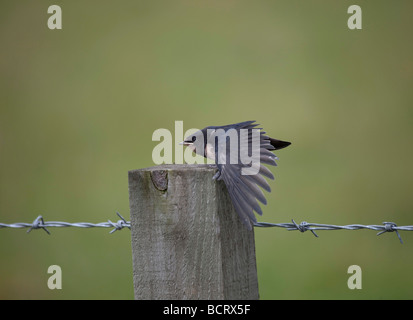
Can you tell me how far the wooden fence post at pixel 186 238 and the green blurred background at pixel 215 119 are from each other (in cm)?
447

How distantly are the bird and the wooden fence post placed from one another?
5 centimetres

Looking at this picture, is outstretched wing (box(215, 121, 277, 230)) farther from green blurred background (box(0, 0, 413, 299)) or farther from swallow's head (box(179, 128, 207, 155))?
green blurred background (box(0, 0, 413, 299))

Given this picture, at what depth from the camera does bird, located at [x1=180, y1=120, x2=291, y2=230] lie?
2045mm

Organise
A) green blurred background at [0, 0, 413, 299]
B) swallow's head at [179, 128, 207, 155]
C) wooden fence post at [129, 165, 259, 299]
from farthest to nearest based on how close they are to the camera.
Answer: green blurred background at [0, 0, 413, 299] < swallow's head at [179, 128, 207, 155] < wooden fence post at [129, 165, 259, 299]

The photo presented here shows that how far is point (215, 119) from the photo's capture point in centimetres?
932

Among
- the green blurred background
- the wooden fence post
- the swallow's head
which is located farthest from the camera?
the green blurred background

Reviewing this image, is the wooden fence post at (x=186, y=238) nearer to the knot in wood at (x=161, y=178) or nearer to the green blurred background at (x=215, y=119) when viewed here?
the knot in wood at (x=161, y=178)

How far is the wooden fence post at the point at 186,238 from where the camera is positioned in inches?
78.9

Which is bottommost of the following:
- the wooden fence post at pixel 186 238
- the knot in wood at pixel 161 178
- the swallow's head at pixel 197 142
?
the wooden fence post at pixel 186 238

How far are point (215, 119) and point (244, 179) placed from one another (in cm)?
712

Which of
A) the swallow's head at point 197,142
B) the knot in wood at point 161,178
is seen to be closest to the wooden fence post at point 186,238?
the knot in wood at point 161,178

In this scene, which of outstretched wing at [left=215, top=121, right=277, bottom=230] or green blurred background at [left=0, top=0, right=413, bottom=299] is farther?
green blurred background at [left=0, top=0, right=413, bottom=299]

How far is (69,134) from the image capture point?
10.2 meters

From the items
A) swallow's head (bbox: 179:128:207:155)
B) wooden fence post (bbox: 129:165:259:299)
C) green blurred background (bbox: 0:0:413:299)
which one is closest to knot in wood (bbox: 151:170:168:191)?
wooden fence post (bbox: 129:165:259:299)
